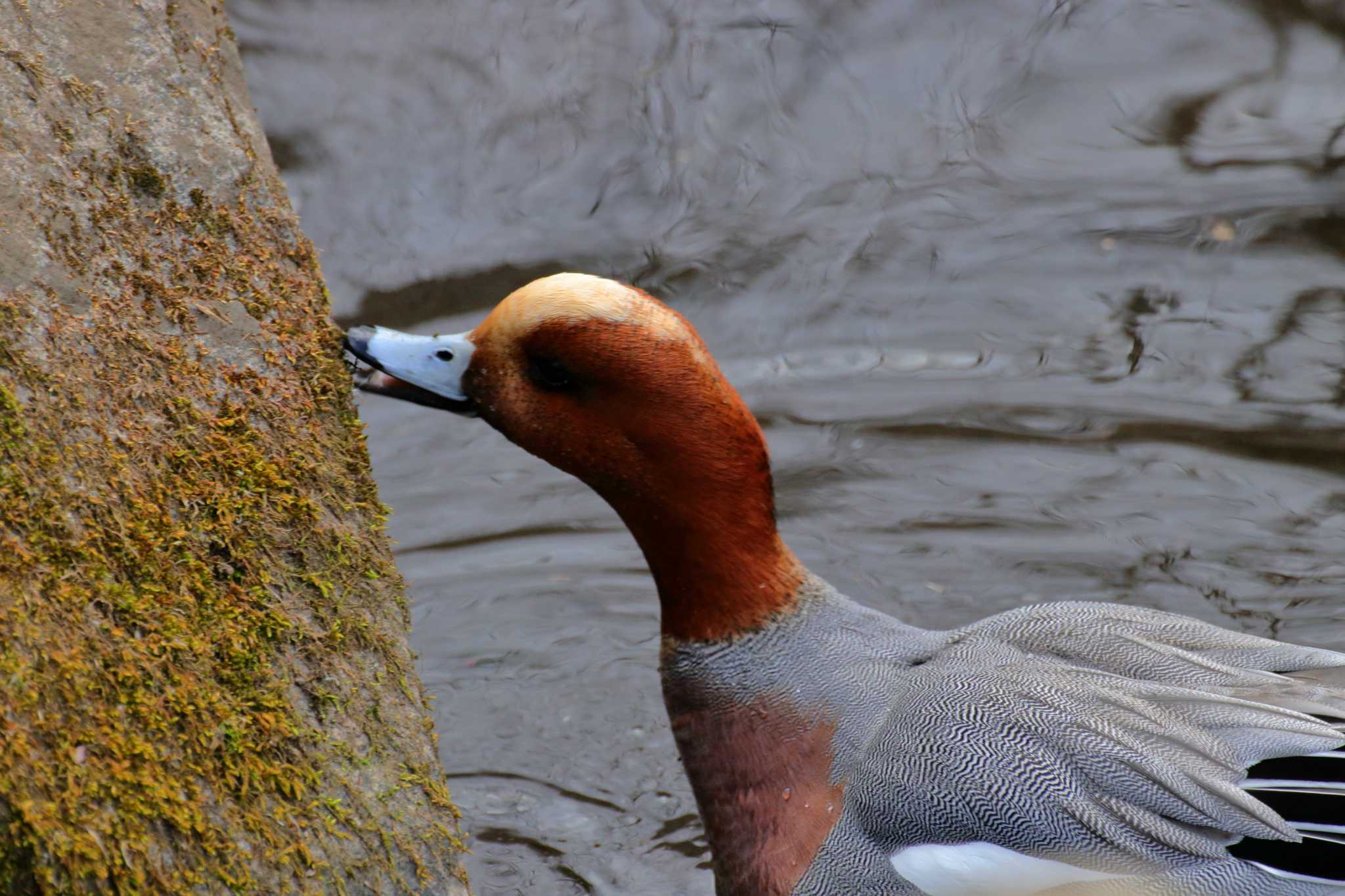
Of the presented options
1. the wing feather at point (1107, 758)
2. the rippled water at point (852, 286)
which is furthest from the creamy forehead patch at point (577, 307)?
the rippled water at point (852, 286)

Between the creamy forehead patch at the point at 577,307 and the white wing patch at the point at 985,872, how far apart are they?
1.21 m

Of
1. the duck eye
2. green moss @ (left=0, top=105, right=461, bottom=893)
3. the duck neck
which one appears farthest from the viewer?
the duck neck

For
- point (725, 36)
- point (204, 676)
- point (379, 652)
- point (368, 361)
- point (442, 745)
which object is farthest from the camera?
point (725, 36)

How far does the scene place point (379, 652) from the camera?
2.72 meters

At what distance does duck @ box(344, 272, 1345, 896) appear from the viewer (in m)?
2.96

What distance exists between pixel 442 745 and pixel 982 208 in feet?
10.9

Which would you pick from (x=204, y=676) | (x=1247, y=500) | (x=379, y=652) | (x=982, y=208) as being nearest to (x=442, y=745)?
(x=379, y=652)

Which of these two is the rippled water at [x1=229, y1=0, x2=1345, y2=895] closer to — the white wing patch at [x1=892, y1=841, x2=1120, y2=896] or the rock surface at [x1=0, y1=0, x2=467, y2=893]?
the white wing patch at [x1=892, y1=841, x2=1120, y2=896]

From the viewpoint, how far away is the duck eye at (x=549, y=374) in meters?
2.98

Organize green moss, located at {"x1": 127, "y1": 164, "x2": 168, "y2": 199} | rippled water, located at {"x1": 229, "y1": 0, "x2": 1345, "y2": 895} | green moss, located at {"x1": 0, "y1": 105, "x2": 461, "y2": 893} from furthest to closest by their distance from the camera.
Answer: rippled water, located at {"x1": 229, "y1": 0, "x2": 1345, "y2": 895}
green moss, located at {"x1": 127, "y1": 164, "x2": 168, "y2": 199}
green moss, located at {"x1": 0, "y1": 105, "x2": 461, "y2": 893}

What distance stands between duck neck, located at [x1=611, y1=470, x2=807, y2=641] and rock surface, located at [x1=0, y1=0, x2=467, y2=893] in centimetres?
63

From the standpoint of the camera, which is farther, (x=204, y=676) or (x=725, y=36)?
(x=725, y=36)

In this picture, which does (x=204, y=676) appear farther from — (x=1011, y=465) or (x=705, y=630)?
(x=1011, y=465)

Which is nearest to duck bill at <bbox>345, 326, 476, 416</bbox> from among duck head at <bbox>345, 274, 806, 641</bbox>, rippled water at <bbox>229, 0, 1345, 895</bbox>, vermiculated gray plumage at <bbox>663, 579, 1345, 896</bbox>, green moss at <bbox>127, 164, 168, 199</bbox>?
duck head at <bbox>345, 274, 806, 641</bbox>
